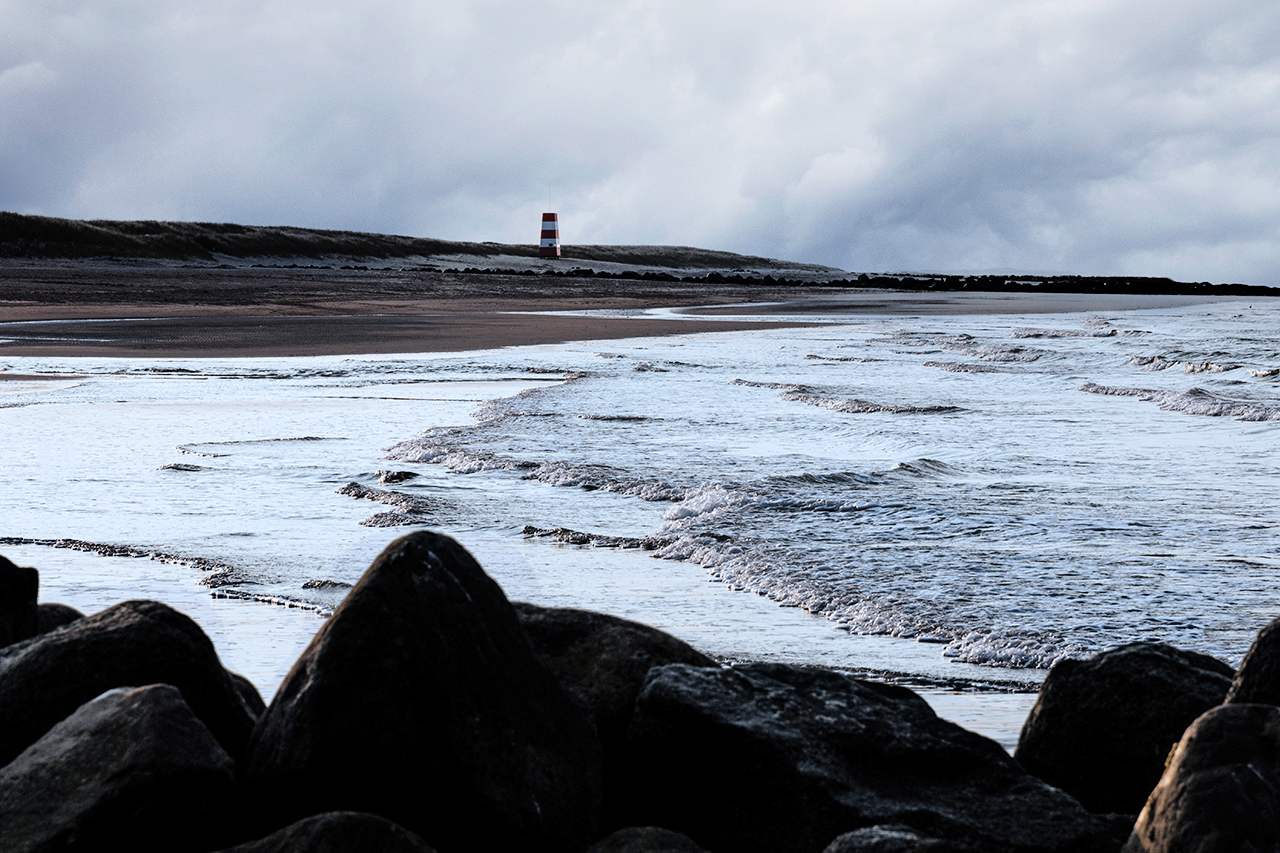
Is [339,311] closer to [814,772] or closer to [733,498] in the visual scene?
[733,498]

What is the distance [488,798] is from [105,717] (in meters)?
0.65

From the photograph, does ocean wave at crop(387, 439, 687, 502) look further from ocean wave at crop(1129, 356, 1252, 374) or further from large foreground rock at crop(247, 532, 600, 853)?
ocean wave at crop(1129, 356, 1252, 374)

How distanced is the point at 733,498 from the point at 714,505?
0.37ft

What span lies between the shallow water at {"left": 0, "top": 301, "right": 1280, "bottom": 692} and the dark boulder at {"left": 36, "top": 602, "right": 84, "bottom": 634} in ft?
1.61

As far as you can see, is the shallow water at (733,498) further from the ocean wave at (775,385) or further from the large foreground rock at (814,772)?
the large foreground rock at (814,772)

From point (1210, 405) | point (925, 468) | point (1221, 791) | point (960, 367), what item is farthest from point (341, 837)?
point (960, 367)

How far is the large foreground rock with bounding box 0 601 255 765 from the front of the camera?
2.31 meters

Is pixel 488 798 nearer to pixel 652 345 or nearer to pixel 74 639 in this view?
pixel 74 639

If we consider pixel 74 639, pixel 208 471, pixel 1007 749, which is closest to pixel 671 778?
pixel 1007 749

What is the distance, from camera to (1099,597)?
12.1 ft

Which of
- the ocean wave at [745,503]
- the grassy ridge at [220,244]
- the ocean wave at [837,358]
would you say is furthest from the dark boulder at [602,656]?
the grassy ridge at [220,244]

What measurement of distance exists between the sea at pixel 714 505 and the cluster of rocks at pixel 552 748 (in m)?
0.61

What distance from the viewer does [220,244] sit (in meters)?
55.0

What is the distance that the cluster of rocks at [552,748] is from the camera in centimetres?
192
